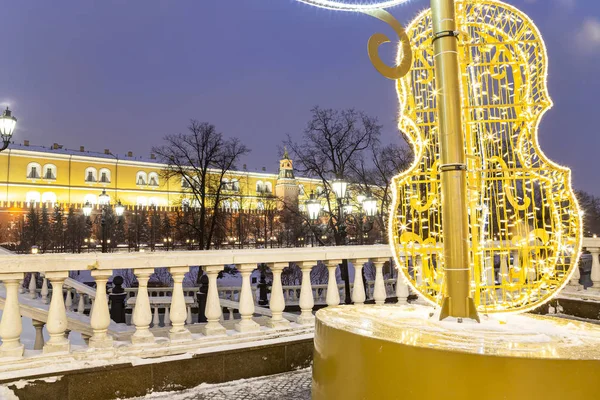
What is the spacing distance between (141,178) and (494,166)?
74.7 metres

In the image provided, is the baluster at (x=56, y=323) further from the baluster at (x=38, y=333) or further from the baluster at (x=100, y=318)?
the baluster at (x=38, y=333)

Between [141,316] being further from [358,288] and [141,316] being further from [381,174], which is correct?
[381,174]

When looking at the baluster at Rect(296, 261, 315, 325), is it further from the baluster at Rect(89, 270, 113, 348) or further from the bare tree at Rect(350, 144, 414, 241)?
the bare tree at Rect(350, 144, 414, 241)

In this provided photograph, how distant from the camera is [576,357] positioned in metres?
1.58

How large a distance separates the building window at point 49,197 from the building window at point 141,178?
12.1m

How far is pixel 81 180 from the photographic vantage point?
67312mm

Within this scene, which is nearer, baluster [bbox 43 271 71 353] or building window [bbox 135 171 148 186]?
baluster [bbox 43 271 71 353]

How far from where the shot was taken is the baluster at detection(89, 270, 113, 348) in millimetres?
3826

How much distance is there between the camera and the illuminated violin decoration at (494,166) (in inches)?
97.0

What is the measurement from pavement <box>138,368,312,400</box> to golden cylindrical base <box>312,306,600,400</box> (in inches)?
64.8

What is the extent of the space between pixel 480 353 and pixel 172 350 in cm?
311

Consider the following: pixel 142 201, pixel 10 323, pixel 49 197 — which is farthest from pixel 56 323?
pixel 142 201

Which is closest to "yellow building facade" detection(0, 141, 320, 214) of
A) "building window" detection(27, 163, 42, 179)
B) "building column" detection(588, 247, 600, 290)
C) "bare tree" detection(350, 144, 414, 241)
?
"building window" detection(27, 163, 42, 179)

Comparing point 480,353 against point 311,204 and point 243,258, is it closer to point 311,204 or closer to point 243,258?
point 243,258
